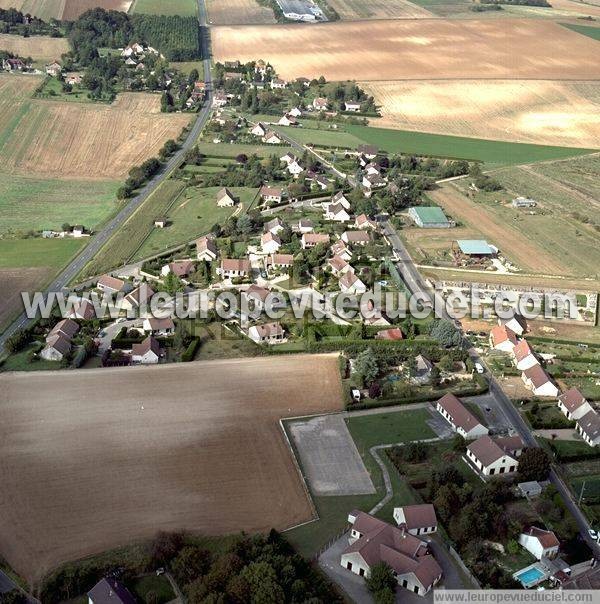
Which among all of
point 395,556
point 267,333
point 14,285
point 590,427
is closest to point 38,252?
point 14,285

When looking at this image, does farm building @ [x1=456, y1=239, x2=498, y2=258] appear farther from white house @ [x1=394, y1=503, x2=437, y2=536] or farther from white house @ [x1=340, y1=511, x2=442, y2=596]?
white house @ [x1=340, y1=511, x2=442, y2=596]

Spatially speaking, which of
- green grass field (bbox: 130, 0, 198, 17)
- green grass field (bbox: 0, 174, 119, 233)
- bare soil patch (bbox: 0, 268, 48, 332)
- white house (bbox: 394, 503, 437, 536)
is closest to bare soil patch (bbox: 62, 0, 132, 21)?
green grass field (bbox: 130, 0, 198, 17)

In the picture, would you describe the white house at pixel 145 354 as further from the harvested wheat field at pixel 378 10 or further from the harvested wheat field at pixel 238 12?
the harvested wheat field at pixel 378 10

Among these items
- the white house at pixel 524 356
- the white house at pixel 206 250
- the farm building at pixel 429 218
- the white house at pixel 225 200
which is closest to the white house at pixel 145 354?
the white house at pixel 206 250

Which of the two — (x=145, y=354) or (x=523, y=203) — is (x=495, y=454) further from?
(x=523, y=203)

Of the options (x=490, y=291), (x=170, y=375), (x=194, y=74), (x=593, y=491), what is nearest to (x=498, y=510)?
(x=593, y=491)

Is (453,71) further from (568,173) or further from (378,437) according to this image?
(378,437)

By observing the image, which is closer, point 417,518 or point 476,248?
point 417,518
